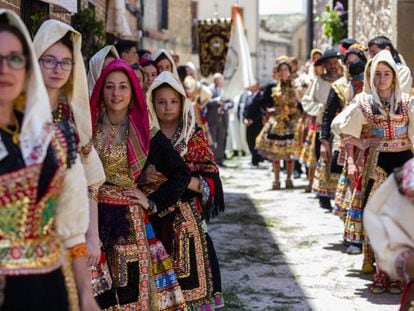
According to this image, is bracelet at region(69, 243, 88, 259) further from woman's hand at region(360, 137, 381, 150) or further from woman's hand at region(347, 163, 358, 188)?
woman's hand at region(347, 163, 358, 188)

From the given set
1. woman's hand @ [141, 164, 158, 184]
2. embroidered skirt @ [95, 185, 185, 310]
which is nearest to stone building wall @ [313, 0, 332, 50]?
woman's hand @ [141, 164, 158, 184]

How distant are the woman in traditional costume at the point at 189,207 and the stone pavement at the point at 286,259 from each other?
0.88m

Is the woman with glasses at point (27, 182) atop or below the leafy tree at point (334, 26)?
below

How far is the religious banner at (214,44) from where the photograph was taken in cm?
2411

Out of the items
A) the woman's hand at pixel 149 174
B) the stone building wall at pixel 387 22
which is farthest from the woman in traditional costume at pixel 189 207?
the stone building wall at pixel 387 22

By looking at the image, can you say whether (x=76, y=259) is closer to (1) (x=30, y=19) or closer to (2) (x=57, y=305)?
(2) (x=57, y=305)

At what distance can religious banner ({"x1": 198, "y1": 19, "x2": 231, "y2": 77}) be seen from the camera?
2411 centimetres

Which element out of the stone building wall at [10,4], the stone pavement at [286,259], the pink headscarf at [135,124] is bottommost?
the stone pavement at [286,259]

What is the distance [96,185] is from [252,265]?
369 cm

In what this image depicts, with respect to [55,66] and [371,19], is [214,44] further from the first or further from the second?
[55,66]

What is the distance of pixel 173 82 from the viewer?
5.12 m

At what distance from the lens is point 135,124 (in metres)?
4.52

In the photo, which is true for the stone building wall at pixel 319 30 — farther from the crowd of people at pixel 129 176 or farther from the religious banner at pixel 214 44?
the crowd of people at pixel 129 176

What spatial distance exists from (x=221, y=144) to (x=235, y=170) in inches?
54.8
